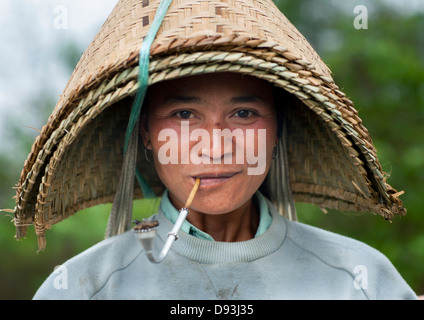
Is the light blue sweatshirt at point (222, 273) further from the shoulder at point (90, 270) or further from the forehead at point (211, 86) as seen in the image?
the forehead at point (211, 86)

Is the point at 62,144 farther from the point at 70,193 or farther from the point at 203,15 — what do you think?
the point at 203,15

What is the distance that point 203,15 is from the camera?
Answer: 1.37m

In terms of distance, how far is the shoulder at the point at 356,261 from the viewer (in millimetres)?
1621

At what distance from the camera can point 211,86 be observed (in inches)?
58.5

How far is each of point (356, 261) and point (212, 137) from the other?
2.00 feet

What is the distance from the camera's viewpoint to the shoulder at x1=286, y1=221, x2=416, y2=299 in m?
→ 1.62

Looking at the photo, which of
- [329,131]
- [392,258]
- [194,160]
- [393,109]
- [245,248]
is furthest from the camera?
[393,109]

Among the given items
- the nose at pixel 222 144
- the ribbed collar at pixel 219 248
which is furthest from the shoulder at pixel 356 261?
the nose at pixel 222 144

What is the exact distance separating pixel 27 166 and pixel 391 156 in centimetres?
261

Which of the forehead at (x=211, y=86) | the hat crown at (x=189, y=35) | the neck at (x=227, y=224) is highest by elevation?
the hat crown at (x=189, y=35)

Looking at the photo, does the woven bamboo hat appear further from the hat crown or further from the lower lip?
the lower lip

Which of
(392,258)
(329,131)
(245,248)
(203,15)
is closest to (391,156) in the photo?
(392,258)

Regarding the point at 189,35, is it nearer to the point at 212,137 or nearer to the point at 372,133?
the point at 212,137

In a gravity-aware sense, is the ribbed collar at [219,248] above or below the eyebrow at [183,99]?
below
